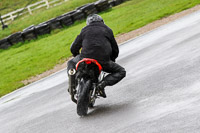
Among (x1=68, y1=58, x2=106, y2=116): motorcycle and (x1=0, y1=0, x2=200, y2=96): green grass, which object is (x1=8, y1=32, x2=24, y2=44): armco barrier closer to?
(x1=0, y1=0, x2=200, y2=96): green grass

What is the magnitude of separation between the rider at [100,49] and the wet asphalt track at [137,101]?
1.66ft

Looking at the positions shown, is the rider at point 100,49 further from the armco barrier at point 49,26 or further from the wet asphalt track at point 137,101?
the armco barrier at point 49,26

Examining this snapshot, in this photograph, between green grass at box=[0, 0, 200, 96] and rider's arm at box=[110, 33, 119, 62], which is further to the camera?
green grass at box=[0, 0, 200, 96]

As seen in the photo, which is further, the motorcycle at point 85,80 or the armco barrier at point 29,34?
the armco barrier at point 29,34

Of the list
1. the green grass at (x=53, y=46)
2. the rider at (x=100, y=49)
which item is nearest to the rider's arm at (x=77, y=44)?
the rider at (x=100, y=49)

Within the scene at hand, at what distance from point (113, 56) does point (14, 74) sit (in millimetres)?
10397

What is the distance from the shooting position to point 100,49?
7.57 metres

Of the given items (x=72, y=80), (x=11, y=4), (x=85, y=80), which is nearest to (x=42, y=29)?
(x=72, y=80)

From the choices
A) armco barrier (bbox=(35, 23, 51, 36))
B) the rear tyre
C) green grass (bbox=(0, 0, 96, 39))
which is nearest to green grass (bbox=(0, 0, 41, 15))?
green grass (bbox=(0, 0, 96, 39))

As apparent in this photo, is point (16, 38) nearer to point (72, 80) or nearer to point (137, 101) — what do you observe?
point (72, 80)

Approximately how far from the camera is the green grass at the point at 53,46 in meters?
17.3

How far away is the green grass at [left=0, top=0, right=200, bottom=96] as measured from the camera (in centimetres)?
1734

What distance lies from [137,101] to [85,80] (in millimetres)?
1010

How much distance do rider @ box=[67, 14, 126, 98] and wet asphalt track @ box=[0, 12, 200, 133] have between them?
505 mm
